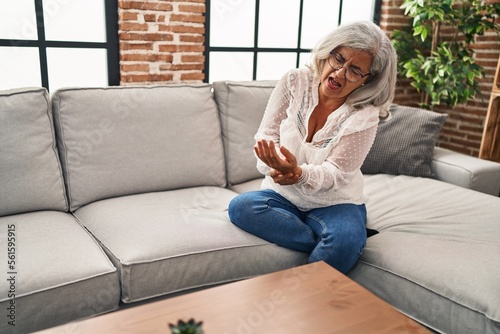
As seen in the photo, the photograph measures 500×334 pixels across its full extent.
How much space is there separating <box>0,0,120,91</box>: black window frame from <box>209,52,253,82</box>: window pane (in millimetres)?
665

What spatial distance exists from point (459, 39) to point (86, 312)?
3.39 metres

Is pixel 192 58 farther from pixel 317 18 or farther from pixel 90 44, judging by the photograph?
pixel 317 18

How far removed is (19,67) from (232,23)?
1.28m

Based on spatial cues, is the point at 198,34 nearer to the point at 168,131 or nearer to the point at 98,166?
the point at 168,131

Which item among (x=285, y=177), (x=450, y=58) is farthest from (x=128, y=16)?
(x=450, y=58)

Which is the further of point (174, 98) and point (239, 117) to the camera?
point (239, 117)

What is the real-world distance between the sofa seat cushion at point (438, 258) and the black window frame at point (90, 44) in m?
1.48

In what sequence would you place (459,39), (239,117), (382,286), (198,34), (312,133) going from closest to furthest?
(382,286), (312,133), (239,117), (198,34), (459,39)

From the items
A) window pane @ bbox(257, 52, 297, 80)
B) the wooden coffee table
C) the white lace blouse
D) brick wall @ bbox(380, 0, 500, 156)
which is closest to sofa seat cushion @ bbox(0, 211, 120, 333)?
the wooden coffee table

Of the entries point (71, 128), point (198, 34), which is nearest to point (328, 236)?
point (71, 128)

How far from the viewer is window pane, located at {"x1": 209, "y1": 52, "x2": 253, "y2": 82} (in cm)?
296

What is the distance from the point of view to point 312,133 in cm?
182

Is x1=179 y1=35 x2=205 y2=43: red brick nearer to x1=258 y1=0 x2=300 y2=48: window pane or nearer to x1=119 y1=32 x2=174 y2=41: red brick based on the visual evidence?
x1=119 y1=32 x2=174 y2=41: red brick

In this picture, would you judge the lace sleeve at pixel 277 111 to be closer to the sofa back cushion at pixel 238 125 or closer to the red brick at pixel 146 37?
Answer: the sofa back cushion at pixel 238 125
